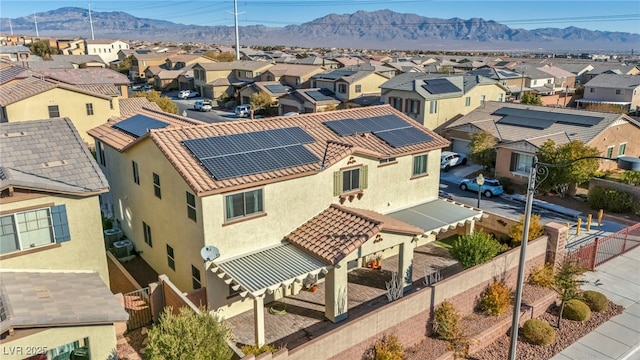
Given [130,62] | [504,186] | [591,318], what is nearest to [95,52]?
[130,62]

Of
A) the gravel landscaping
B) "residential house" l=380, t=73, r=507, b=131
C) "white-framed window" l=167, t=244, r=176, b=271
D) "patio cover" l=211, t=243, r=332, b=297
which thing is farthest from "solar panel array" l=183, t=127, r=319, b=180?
"residential house" l=380, t=73, r=507, b=131

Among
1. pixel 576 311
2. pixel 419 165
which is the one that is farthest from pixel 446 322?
pixel 419 165

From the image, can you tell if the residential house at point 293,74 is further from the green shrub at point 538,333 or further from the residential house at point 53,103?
the green shrub at point 538,333

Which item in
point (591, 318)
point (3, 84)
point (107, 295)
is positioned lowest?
point (591, 318)

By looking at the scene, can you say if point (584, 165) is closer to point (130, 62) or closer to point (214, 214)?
point (214, 214)

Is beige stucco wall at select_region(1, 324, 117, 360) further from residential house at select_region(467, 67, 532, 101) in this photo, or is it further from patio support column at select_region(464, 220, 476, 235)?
residential house at select_region(467, 67, 532, 101)

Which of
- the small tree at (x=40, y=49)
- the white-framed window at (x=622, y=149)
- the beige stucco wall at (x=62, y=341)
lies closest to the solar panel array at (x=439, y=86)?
the white-framed window at (x=622, y=149)
